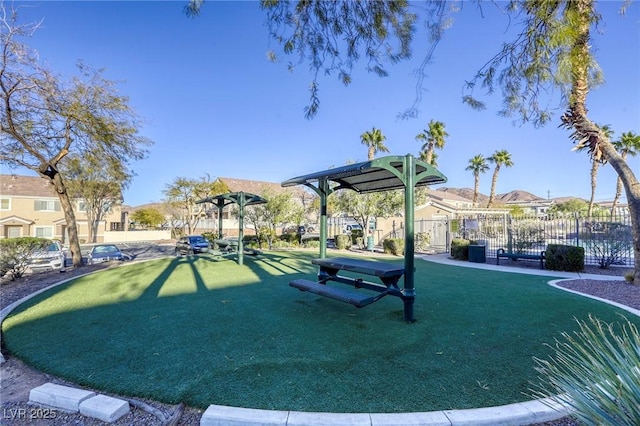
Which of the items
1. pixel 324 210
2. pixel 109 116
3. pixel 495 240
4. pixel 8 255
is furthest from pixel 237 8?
pixel 495 240

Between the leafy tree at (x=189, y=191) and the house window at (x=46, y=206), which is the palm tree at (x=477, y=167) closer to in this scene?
the leafy tree at (x=189, y=191)

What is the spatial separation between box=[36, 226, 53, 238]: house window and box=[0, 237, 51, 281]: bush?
31.3 m

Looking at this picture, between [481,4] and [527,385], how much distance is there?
503 centimetres

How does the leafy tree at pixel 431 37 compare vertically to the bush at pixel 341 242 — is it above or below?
above

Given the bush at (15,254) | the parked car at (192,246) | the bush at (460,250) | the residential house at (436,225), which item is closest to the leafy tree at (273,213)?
the parked car at (192,246)

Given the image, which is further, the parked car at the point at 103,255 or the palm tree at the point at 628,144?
the palm tree at the point at 628,144

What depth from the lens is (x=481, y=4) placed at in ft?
15.4

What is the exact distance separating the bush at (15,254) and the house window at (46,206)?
3225 centimetres

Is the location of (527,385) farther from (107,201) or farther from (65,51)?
(107,201)

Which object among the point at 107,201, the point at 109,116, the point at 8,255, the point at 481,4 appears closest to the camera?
the point at 481,4

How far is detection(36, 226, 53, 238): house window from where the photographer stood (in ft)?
111

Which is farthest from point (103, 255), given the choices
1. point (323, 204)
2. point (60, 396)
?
point (60, 396)

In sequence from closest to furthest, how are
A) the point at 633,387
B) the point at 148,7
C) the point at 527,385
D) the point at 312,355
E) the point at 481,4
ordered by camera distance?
1. the point at 633,387
2. the point at 527,385
3. the point at 312,355
4. the point at 481,4
5. the point at 148,7

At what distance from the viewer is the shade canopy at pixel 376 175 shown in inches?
193
